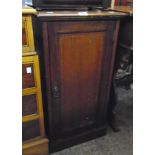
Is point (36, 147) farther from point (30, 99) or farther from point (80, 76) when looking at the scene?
point (80, 76)

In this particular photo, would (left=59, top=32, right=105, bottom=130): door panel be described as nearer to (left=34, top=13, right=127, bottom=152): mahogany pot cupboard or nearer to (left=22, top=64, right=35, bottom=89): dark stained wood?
(left=34, top=13, right=127, bottom=152): mahogany pot cupboard

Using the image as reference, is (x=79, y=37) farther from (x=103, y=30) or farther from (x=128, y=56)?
(x=128, y=56)

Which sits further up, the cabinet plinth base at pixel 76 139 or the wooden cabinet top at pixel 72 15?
the wooden cabinet top at pixel 72 15

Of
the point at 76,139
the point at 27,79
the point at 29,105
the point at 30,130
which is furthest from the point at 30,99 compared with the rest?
the point at 76,139

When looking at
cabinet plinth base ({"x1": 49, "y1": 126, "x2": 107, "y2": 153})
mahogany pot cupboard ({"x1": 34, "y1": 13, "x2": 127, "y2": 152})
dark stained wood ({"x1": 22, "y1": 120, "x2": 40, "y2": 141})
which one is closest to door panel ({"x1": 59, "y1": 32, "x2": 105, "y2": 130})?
mahogany pot cupboard ({"x1": 34, "y1": 13, "x2": 127, "y2": 152})

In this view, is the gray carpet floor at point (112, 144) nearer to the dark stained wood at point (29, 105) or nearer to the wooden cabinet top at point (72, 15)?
the dark stained wood at point (29, 105)

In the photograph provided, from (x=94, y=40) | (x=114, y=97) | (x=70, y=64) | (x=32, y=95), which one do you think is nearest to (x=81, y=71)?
(x=70, y=64)

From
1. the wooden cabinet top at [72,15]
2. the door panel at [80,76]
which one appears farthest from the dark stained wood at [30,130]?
the wooden cabinet top at [72,15]

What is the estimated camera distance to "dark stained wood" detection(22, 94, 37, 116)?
1.26 metres

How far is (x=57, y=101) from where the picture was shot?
1379 mm

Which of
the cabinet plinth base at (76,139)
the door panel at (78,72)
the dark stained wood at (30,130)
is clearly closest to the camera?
the door panel at (78,72)

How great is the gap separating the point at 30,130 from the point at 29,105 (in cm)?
21

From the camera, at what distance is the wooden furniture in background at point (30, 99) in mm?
1102
